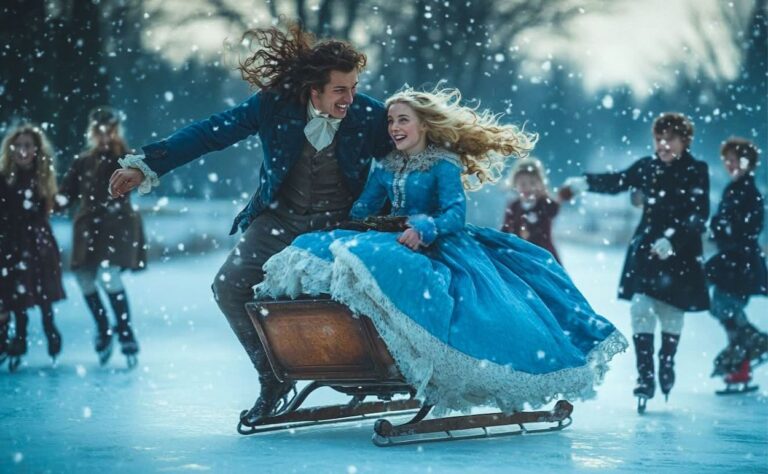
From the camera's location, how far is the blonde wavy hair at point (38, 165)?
8.71 metres

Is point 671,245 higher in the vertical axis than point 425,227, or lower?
higher

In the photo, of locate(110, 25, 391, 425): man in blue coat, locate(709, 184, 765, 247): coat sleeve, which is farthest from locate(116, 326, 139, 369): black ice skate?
locate(709, 184, 765, 247): coat sleeve

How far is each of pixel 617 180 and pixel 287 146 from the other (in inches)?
99.8

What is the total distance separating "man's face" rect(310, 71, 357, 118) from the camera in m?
5.54

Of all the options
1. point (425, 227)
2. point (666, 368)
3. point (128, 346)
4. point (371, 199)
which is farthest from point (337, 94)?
point (128, 346)

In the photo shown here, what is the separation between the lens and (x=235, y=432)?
545cm

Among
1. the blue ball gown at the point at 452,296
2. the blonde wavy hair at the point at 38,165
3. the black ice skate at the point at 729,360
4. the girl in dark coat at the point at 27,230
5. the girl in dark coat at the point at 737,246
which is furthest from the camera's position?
the blonde wavy hair at the point at 38,165

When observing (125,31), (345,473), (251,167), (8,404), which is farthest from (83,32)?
(345,473)

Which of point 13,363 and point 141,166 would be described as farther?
point 13,363

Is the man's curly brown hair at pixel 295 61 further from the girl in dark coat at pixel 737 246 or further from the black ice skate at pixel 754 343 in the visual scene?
the black ice skate at pixel 754 343

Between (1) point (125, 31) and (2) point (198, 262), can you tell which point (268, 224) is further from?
(2) point (198, 262)

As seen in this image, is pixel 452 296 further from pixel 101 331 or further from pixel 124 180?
pixel 101 331

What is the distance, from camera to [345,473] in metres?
4.33

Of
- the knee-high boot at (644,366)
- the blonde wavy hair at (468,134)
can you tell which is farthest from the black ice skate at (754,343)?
the blonde wavy hair at (468,134)
